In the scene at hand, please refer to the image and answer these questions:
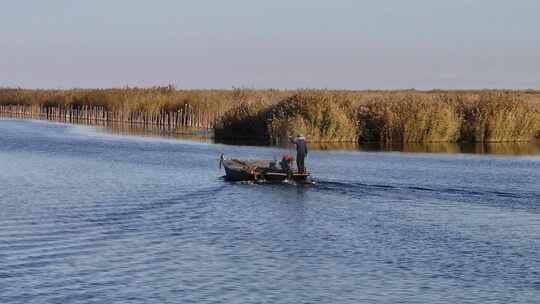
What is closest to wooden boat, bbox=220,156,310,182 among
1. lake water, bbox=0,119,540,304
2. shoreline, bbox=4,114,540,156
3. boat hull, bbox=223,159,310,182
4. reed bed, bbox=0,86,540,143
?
boat hull, bbox=223,159,310,182

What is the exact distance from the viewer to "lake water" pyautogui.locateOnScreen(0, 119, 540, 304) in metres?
19.5

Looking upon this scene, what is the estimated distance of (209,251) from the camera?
2336 cm

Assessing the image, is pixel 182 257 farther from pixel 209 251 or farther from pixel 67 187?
pixel 67 187

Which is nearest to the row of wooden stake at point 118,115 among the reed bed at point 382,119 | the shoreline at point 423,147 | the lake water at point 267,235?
the shoreline at point 423,147

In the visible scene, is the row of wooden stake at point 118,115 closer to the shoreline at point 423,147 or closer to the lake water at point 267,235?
the shoreline at point 423,147

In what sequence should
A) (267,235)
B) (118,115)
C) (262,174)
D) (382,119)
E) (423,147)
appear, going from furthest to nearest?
1. (118,115)
2. (382,119)
3. (423,147)
4. (262,174)
5. (267,235)

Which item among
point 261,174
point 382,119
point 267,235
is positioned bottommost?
point 267,235

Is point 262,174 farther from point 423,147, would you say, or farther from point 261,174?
point 423,147

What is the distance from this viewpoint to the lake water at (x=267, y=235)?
770 inches

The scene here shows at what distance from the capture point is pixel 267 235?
26.0 m

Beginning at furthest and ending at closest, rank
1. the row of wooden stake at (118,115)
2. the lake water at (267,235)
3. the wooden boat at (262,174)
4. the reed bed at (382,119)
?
the row of wooden stake at (118,115)
the reed bed at (382,119)
the wooden boat at (262,174)
the lake water at (267,235)

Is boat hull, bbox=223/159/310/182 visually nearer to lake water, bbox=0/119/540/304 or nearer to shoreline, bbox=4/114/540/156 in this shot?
lake water, bbox=0/119/540/304

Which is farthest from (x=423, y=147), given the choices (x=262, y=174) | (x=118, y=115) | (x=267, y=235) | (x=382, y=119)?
(x=118, y=115)

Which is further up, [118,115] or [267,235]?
[118,115]
